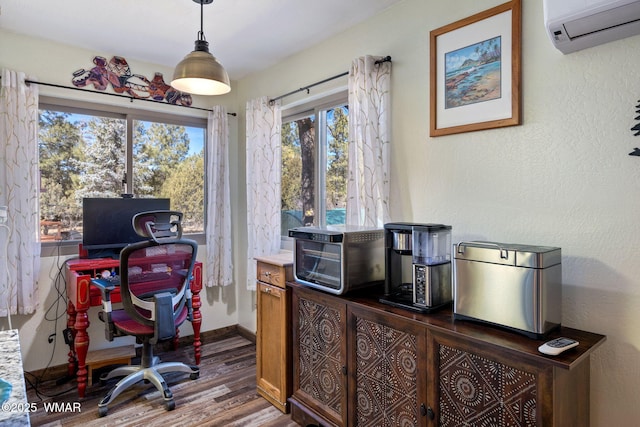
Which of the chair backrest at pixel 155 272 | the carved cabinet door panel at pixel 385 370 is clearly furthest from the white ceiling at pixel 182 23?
the carved cabinet door panel at pixel 385 370

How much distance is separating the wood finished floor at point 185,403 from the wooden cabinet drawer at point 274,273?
826mm

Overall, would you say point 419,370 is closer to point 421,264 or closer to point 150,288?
point 421,264

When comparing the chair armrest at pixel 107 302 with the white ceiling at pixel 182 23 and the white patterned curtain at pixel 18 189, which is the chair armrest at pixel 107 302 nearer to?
the white patterned curtain at pixel 18 189

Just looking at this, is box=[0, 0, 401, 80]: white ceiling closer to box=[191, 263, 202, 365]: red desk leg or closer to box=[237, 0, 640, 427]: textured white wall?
box=[237, 0, 640, 427]: textured white wall

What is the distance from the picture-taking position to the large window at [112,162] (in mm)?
2939

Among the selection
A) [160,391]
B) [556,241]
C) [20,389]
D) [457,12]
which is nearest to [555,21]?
[457,12]

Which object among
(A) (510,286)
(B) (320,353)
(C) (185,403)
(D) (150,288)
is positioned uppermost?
(A) (510,286)

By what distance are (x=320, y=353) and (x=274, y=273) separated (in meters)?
0.58

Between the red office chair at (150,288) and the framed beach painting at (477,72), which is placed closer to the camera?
the framed beach painting at (477,72)

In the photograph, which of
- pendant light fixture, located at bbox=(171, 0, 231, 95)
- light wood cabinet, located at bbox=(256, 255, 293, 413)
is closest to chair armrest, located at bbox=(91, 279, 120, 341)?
light wood cabinet, located at bbox=(256, 255, 293, 413)

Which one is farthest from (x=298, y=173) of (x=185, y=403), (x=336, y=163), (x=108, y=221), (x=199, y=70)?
(x=185, y=403)

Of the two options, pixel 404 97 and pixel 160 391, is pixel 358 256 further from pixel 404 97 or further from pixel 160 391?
pixel 160 391

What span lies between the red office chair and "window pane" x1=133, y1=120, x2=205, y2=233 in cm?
99

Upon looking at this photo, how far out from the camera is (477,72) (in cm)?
188
